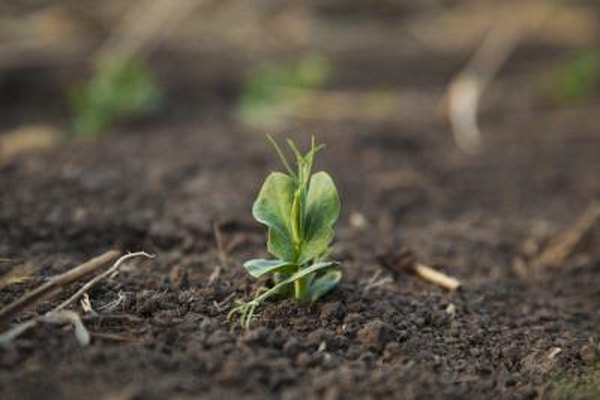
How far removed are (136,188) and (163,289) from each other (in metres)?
1.02

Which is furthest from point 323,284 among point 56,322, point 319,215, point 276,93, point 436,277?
point 276,93

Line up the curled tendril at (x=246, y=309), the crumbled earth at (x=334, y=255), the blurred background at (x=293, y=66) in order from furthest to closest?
the blurred background at (x=293, y=66) < the curled tendril at (x=246, y=309) < the crumbled earth at (x=334, y=255)

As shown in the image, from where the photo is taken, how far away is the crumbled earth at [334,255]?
155 cm

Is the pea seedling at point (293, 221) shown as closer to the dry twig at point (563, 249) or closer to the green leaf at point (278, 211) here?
the green leaf at point (278, 211)

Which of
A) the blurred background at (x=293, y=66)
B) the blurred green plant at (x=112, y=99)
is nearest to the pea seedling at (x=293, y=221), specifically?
the blurred background at (x=293, y=66)

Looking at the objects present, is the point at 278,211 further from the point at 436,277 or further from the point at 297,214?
the point at 436,277

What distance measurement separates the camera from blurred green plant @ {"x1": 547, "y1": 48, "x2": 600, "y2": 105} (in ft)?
14.8

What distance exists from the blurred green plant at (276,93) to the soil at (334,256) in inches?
6.2

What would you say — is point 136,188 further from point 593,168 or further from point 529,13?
point 529,13

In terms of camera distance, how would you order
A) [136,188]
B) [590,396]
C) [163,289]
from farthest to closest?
[136,188]
[163,289]
[590,396]

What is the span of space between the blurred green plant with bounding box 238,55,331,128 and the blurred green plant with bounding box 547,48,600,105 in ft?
4.17

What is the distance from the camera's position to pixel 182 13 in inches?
207

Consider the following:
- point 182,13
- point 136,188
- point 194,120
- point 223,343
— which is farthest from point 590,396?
point 182,13

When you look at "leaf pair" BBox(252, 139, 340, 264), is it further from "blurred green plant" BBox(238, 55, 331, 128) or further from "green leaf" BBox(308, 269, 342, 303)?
"blurred green plant" BBox(238, 55, 331, 128)
